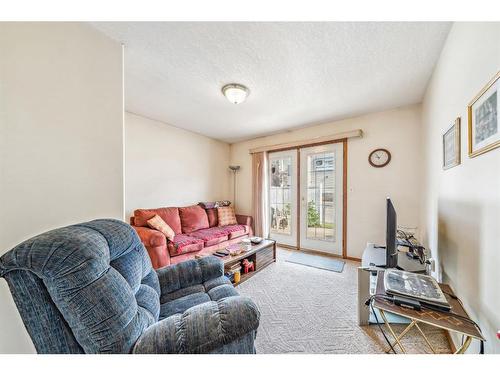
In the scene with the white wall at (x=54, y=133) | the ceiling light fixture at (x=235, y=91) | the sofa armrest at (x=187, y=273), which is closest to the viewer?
the white wall at (x=54, y=133)

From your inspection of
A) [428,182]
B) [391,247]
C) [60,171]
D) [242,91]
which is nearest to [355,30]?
[242,91]

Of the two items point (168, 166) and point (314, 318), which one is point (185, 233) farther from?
point (314, 318)

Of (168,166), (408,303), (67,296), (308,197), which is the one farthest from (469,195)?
(168,166)

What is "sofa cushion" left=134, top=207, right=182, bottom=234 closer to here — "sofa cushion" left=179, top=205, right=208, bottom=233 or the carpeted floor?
"sofa cushion" left=179, top=205, right=208, bottom=233

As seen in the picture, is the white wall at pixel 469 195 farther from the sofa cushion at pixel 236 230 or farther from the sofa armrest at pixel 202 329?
the sofa cushion at pixel 236 230

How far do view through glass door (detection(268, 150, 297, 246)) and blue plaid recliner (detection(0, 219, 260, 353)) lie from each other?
2.90 metres

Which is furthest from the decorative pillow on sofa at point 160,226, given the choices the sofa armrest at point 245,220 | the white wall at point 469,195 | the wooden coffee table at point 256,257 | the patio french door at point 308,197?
the white wall at point 469,195

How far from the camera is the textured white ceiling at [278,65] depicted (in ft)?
4.53

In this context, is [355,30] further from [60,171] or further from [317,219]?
[317,219]

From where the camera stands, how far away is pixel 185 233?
310 cm

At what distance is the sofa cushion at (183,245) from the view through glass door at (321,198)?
197 centimetres

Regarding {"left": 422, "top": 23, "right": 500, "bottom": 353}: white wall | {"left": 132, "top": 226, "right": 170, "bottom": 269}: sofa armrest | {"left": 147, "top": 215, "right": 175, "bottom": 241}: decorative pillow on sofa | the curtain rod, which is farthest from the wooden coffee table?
the curtain rod
